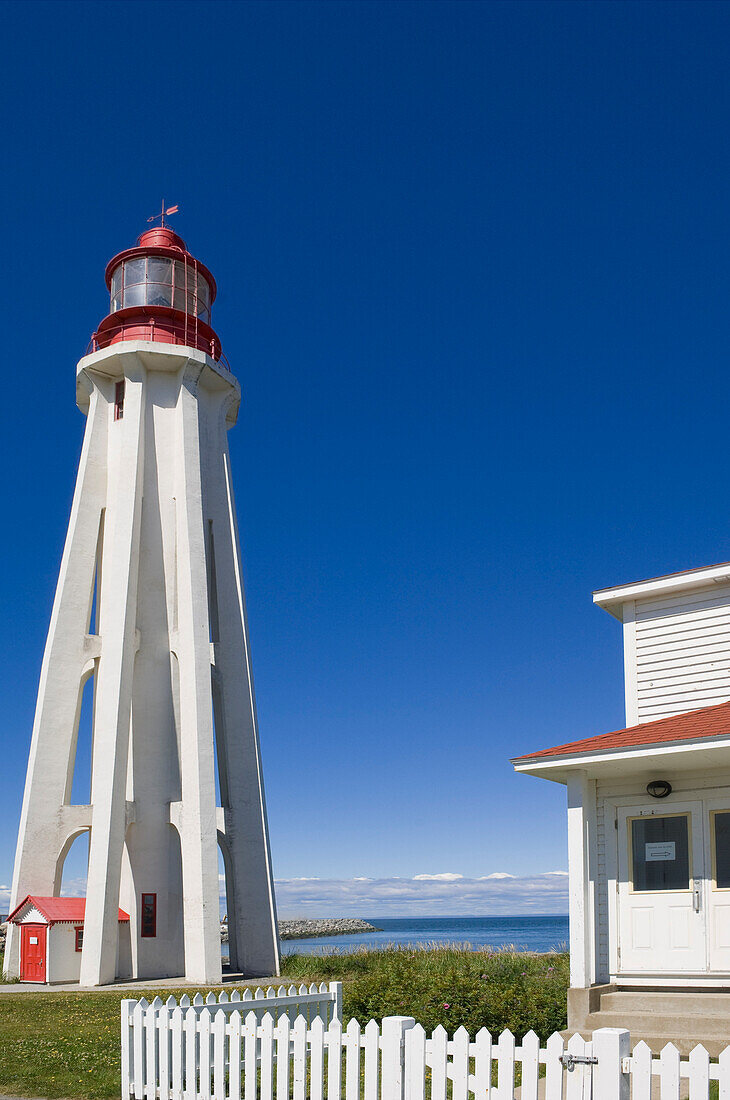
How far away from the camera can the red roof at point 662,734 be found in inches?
482

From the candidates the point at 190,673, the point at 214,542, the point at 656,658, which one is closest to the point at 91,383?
the point at 214,542

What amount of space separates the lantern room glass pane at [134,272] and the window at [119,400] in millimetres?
3010

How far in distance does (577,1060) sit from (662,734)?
20.4ft

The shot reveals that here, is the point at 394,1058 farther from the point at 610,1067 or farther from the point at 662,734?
the point at 662,734

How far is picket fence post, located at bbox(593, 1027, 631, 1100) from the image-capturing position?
22.7ft

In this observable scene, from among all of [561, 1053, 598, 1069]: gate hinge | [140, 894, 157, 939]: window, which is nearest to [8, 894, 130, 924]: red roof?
[140, 894, 157, 939]: window

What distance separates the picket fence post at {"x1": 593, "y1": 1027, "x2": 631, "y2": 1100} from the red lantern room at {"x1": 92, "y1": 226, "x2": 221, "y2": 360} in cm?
2425

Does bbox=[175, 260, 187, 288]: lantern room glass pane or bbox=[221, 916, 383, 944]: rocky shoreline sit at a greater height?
bbox=[175, 260, 187, 288]: lantern room glass pane

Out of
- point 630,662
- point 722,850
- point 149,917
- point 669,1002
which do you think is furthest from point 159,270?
point 669,1002

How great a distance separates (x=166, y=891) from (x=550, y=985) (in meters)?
13.2

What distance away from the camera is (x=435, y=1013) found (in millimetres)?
13180

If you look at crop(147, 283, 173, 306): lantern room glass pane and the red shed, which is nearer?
the red shed

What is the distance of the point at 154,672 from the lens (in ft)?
89.4

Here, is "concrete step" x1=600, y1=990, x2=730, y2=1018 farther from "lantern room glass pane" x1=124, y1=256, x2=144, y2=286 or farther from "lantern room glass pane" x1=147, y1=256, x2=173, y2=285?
"lantern room glass pane" x1=124, y1=256, x2=144, y2=286
